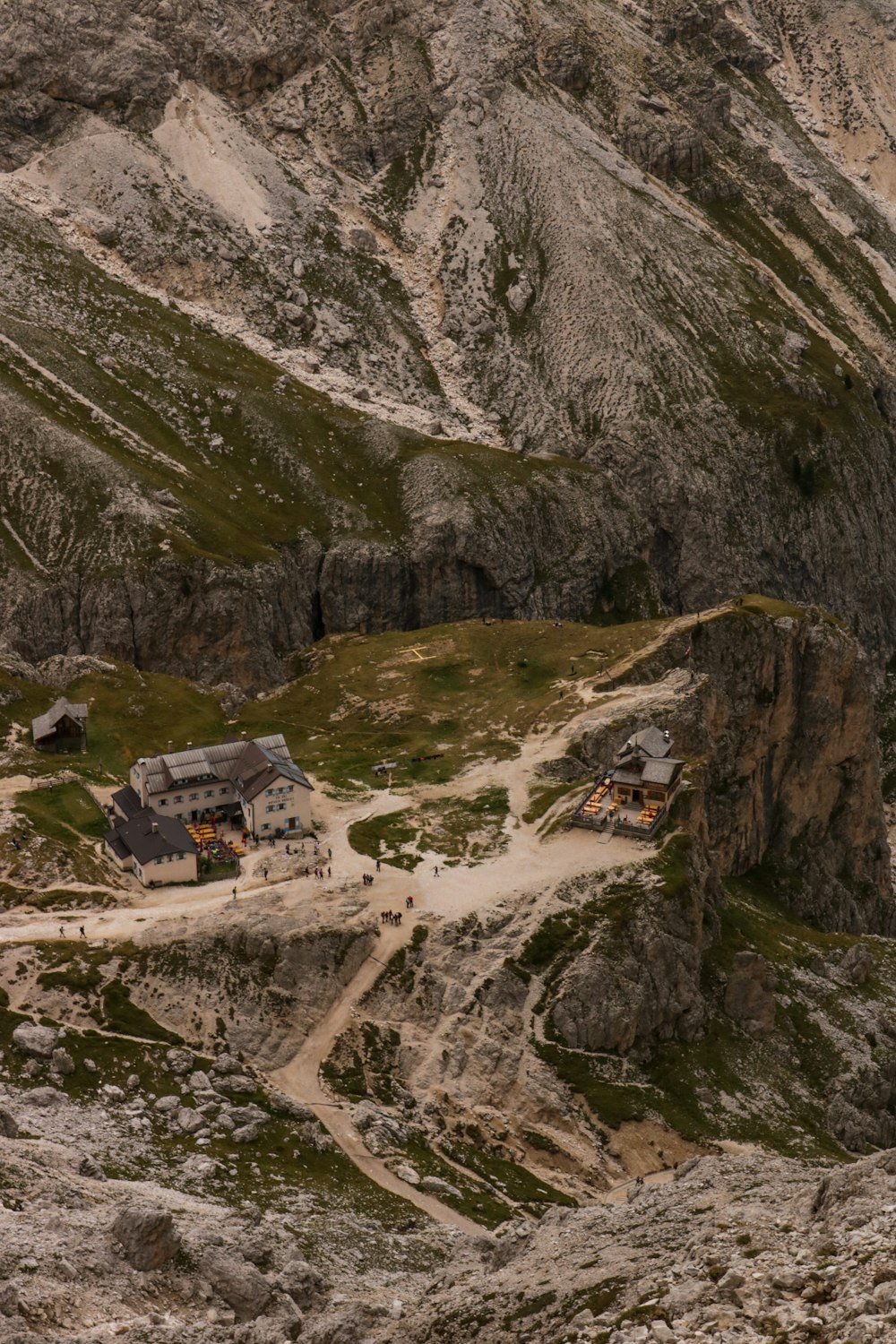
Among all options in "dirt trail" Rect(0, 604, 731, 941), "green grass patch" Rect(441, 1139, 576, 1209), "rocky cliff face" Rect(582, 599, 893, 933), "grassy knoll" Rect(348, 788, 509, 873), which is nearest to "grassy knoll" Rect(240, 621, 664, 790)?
"dirt trail" Rect(0, 604, 731, 941)

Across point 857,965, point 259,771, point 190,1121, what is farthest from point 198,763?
point 857,965

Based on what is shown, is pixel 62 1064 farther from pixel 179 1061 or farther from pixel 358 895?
pixel 358 895

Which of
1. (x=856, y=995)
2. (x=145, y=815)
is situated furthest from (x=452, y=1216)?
(x=856, y=995)

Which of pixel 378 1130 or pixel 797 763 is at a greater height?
pixel 378 1130

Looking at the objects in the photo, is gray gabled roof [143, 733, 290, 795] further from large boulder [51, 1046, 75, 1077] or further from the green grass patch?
the green grass patch

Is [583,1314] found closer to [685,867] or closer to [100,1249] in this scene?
[100,1249]

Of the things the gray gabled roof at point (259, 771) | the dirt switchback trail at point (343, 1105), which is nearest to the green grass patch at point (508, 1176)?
the dirt switchback trail at point (343, 1105)
